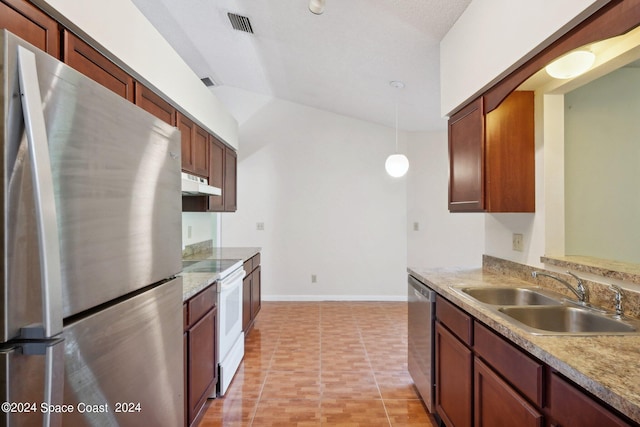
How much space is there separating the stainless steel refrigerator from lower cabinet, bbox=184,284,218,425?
0.69m

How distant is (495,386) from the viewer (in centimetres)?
137

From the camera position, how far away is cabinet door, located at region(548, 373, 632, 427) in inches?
33.4

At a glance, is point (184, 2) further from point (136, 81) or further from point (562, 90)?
point (562, 90)

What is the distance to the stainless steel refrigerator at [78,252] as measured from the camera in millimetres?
607

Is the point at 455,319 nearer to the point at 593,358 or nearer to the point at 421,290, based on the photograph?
the point at 421,290

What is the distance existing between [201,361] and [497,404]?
158 centimetres

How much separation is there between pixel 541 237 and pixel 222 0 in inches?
111

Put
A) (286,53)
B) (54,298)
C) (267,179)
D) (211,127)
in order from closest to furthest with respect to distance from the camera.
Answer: (54,298) → (211,127) → (286,53) → (267,179)

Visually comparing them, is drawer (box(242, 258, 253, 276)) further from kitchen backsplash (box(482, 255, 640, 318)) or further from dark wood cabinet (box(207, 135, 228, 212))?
kitchen backsplash (box(482, 255, 640, 318))

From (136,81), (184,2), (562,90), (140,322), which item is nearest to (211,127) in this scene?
(184,2)

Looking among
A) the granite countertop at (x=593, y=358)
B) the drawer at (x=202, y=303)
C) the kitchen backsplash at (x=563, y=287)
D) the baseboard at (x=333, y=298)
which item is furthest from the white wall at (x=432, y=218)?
the granite countertop at (x=593, y=358)

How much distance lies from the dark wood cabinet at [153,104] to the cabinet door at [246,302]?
1.66 meters

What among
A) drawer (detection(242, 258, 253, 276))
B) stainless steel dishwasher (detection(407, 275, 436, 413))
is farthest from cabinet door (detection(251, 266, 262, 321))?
stainless steel dishwasher (detection(407, 275, 436, 413))

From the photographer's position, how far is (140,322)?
100cm
